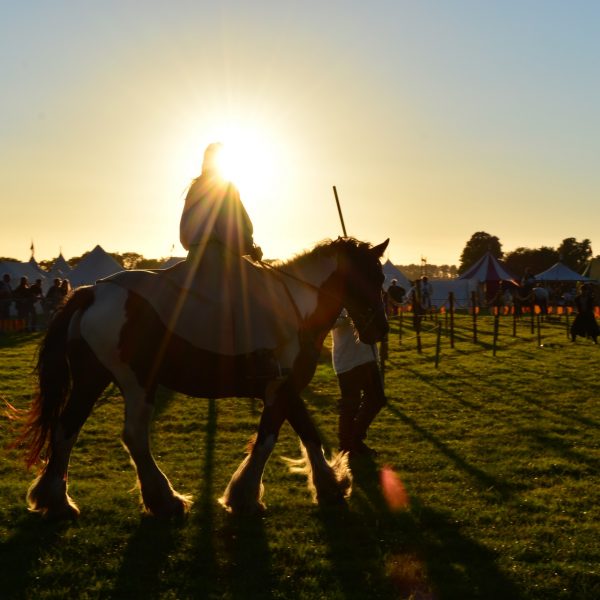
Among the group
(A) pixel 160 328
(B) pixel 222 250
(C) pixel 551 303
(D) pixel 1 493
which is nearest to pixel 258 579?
(A) pixel 160 328

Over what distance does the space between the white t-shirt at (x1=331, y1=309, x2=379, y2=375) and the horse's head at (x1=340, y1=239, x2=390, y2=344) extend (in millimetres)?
1134

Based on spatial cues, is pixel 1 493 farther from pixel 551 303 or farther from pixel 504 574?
pixel 551 303

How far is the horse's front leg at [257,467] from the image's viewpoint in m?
5.68

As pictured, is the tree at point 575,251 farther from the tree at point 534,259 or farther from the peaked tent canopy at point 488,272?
the peaked tent canopy at point 488,272

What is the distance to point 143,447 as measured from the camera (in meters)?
5.36

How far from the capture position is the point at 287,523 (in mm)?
5520

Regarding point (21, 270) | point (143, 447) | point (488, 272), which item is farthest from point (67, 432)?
point (488, 272)

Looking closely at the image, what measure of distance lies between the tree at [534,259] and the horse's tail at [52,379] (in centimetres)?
9292

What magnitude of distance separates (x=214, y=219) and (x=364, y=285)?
5.18 ft

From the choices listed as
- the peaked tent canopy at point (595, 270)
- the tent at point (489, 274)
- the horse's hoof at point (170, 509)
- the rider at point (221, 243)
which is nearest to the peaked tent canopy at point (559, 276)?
the tent at point (489, 274)

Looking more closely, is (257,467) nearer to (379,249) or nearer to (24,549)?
(24,549)

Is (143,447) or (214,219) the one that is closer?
(143,447)

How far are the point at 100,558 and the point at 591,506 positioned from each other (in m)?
4.19

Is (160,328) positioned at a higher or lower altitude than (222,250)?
lower
